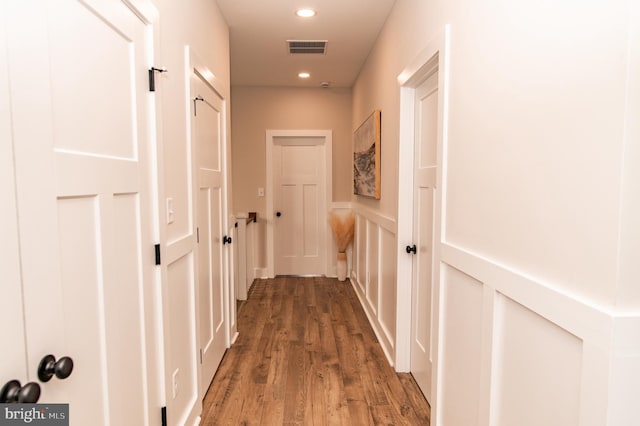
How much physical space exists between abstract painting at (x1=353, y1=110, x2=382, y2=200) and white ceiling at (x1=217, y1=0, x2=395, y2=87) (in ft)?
2.27

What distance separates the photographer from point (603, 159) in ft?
2.95

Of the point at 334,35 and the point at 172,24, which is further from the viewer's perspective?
the point at 334,35

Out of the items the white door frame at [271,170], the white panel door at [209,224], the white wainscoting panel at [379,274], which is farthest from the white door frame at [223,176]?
the white door frame at [271,170]

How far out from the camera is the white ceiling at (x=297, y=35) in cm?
290

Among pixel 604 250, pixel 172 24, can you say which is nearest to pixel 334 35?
pixel 172 24

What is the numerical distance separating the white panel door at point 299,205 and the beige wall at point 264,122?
21 centimetres

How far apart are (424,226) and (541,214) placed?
135cm

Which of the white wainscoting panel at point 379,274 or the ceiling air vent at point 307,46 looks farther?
the ceiling air vent at point 307,46

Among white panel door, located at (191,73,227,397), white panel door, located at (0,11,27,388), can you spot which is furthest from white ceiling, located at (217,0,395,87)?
white panel door, located at (0,11,27,388)

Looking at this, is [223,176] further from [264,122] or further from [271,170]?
[264,122]

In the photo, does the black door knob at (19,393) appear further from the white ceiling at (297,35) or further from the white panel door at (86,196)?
the white ceiling at (297,35)

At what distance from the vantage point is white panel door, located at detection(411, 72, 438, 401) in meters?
2.33

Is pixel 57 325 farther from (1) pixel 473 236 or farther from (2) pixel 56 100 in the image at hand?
(1) pixel 473 236

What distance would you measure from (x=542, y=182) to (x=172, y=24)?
1718mm
